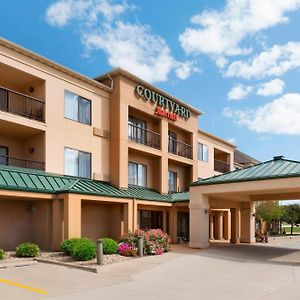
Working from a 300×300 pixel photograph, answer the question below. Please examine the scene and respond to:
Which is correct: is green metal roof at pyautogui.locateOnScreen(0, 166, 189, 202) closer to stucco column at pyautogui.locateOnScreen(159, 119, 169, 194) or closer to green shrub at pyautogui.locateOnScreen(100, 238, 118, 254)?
green shrub at pyautogui.locateOnScreen(100, 238, 118, 254)

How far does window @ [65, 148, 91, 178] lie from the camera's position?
22.8m

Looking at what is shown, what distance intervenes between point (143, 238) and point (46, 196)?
5220 millimetres

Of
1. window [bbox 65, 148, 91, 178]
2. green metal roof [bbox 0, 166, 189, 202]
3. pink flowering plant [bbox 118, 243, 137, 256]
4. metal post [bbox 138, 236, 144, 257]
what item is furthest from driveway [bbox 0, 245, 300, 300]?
window [bbox 65, 148, 91, 178]

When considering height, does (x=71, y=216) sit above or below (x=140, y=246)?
above

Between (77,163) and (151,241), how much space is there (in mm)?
6612

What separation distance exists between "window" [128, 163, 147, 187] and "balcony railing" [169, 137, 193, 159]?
141 inches

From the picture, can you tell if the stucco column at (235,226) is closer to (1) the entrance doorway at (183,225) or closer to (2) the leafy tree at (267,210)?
(1) the entrance doorway at (183,225)

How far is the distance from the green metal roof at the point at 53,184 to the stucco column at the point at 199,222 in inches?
125

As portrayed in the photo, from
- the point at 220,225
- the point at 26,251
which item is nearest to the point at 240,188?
the point at 26,251

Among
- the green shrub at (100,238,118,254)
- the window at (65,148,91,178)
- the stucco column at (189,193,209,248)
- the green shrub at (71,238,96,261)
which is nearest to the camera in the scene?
the green shrub at (71,238,96,261)

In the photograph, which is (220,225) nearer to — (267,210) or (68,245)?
(267,210)

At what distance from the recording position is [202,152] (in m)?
37.1

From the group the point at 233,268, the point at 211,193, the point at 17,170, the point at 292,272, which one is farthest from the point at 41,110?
the point at 292,272

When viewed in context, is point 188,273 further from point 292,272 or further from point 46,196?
point 46,196
